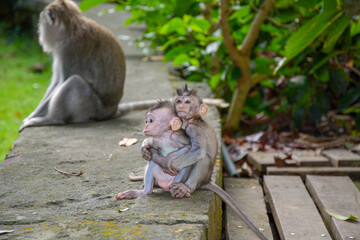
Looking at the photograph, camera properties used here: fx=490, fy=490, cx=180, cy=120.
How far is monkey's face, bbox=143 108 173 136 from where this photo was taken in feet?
8.29

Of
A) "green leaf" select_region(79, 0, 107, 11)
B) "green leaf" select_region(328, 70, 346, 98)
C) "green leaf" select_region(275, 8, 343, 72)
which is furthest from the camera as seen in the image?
"green leaf" select_region(328, 70, 346, 98)

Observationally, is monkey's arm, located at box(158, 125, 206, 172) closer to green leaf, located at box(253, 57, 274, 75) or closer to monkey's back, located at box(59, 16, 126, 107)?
monkey's back, located at box(59, 16, 126, 107)

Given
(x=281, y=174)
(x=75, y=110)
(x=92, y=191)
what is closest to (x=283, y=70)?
(x=281, y=174)

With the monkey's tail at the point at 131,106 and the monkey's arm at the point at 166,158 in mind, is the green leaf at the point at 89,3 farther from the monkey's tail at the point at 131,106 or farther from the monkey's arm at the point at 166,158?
the monkey's arm at the point at 166,158

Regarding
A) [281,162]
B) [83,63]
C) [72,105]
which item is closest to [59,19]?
[83,63]

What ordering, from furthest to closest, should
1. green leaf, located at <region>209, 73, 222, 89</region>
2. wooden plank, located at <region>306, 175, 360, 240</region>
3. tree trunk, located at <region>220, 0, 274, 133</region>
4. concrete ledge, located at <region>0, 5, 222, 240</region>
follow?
green leaf, located at <region>209, 73, 222, 89</region> < tree trunk, located at <region>220, 0, 274, 133</region> < wooden plank, located at <region>306, 175, 360, 240</region> < concrete ledge, located at <region>0, 5, 222, 240</region>

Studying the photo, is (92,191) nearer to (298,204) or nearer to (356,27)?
(298,204)

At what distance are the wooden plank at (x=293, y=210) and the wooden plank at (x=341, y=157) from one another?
1.63 feet

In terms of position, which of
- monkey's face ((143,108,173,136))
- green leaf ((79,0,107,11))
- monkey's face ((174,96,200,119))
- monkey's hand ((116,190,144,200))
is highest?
green leaf ((79,0,107,11))

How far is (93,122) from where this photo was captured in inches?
183

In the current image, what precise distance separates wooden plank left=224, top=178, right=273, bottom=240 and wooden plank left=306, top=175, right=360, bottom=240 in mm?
375

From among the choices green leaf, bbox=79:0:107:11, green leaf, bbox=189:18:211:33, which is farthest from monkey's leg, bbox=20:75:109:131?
green leaf, bbox=189:18:211:33

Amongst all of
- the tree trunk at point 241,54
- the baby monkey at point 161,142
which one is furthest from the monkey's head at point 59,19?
the baby monkey at point 161,142

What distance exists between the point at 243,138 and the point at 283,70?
3.03 feet
